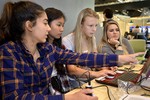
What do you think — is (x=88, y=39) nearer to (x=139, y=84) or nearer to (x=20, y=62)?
(x=139, y=84)

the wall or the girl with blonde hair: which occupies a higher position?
the wall

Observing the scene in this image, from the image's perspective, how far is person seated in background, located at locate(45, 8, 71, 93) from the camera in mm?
1541

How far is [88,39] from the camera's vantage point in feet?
7.06

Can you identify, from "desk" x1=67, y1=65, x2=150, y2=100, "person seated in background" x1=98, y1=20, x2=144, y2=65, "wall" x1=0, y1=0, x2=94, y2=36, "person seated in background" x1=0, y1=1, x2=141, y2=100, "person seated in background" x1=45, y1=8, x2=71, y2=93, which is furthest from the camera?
"wall" x1=0, y1=0, x2=94, y2=36

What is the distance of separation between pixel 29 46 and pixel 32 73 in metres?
0.18

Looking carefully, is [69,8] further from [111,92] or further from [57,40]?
[111,92]

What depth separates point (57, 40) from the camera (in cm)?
177

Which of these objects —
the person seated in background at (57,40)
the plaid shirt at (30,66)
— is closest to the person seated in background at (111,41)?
the person seated in background at (57,40)

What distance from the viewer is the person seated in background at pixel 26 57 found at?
2.94ft

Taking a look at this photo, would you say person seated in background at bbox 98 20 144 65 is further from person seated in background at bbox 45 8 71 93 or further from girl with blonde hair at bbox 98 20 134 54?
person seated in background at bbox 45 8 71 93

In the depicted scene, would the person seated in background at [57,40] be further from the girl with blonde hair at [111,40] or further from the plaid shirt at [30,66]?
the girl with blonde hair at [111,40]

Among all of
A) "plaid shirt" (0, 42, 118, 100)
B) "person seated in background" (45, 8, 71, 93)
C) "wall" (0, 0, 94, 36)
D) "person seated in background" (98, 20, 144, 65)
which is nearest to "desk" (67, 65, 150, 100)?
"plaid shirt" (0, 42, 118, 100)

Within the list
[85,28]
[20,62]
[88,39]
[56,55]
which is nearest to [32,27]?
[20,62]

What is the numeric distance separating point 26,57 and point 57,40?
73 centimetres
